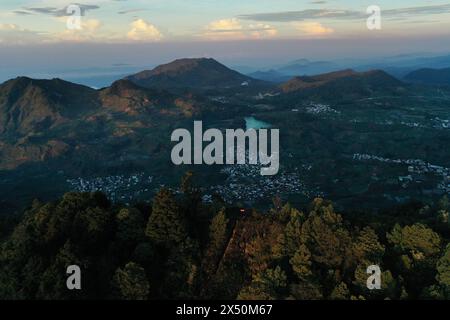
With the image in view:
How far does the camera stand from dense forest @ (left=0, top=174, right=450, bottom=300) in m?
29.2

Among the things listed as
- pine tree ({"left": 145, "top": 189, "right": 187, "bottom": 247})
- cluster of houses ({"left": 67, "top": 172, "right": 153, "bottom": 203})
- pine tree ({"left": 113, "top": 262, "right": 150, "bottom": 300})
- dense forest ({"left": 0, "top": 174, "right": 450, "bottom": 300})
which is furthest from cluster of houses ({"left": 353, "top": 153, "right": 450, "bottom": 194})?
pine tree ({"left": 113, "top": 262, "right": 150, "bottom": 300})

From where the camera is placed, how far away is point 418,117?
7279 inches

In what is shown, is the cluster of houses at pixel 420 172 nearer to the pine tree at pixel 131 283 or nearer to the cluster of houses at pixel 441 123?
the cluster of houses at pixel 441 123

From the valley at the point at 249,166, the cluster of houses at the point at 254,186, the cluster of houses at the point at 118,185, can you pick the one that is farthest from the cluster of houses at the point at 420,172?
the cluster of houses at the point at 118,185

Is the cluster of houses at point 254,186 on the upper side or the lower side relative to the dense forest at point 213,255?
lower

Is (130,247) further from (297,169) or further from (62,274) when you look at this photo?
(297,169)

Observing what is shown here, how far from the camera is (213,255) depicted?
34.1 metres

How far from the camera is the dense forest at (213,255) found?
29.2 m

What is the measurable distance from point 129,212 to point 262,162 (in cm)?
9843

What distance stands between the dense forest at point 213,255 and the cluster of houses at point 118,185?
6943 cm

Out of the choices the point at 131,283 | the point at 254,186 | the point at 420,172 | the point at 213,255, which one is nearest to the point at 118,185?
the point at 254,186

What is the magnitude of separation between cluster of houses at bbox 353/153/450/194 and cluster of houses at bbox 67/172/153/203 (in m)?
60.5

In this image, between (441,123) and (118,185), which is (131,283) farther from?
(441,123)
